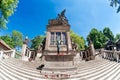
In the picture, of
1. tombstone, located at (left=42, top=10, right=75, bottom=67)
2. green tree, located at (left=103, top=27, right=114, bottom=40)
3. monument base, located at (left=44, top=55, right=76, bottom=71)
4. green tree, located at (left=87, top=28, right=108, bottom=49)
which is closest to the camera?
monument base, located at (left=44, top=55, right=76, bottom=71)

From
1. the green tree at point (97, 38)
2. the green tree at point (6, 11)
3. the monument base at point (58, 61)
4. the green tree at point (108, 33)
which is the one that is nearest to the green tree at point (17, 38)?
the green tree at point (97, 38)

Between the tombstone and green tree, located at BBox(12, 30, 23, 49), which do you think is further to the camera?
green tree, located at BBox(12, 30, 23, 49)

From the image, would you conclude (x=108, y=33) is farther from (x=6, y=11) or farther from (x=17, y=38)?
(x=6, y=11)

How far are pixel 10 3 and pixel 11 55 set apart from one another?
6.26 meters

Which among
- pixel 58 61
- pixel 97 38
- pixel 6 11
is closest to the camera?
pixel 58 61

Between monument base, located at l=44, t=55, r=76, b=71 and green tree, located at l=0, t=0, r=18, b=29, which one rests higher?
green tree, located at l=0, t=0, r=18, b=29

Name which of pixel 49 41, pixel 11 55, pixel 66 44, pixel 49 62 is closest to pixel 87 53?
pixel 66 44

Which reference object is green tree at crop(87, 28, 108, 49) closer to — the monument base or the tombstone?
the tombstone

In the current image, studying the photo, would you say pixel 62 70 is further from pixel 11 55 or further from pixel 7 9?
pixel 7 9

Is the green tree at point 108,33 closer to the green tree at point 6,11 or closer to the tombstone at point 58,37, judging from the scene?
the tombstone at point 58,37

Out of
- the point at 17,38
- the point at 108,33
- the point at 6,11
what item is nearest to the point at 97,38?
the point at 108,33

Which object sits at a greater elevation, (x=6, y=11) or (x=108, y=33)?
(x=108, y=33)

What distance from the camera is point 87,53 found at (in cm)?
2178

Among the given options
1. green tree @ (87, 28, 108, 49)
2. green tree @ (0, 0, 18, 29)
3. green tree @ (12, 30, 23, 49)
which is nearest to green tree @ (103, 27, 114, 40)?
green tree @ (87, 28, 108, 49)
